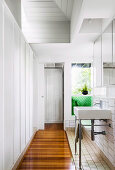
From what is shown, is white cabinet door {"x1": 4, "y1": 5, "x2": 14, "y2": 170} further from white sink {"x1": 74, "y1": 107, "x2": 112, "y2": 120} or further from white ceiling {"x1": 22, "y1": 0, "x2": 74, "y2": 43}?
white ceiling {"x1": 22, "y1": 0, "x2": 74, "y2": 43}

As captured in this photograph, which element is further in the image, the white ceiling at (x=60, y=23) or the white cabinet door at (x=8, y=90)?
the white ceiling at (x=60, y=23)

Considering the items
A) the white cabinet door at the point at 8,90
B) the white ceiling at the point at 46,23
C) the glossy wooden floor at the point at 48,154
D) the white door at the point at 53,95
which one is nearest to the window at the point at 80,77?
the white door at the point at 53,95

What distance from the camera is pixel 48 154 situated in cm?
358

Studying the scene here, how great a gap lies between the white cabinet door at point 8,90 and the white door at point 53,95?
4.64 m

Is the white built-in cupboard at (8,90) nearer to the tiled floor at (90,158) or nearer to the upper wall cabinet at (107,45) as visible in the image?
the tiled floor at (90,158)

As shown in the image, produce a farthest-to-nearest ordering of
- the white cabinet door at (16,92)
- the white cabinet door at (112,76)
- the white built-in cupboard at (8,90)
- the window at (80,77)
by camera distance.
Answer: the window at (80,77) < the white cabinet door at (112,76) < the white cabinet door at (16,92) < the white built-in cupboard at (8,90)

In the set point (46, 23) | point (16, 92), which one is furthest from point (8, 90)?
point (46, 23)

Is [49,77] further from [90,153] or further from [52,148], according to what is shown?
[90,153]

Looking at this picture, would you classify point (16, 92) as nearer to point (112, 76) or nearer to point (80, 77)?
point (112, 76)

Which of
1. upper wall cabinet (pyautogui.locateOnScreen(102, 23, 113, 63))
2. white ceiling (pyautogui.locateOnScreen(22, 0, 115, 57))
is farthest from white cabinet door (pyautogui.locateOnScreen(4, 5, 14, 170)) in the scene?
upper wall cabinet (pyautogui.locateOnScreen(102, 23, 113, 63))

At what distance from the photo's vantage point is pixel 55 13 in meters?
4.03

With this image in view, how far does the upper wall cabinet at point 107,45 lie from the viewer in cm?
284

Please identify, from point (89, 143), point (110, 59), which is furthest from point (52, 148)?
point (110, 59)

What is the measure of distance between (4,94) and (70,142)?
2.68 metres
